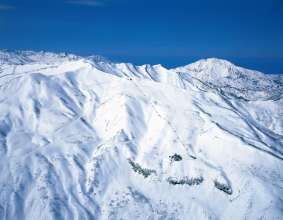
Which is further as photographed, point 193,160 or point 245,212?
point 193,160

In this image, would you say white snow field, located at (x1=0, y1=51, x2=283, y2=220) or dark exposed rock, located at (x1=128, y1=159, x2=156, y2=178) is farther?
dark exposed rock, located at (x1=128, y1=159, x2=156, y2=178)

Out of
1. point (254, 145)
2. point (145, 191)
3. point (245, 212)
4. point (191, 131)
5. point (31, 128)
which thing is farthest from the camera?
point (31, 128)

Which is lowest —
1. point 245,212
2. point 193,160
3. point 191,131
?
point 245,212

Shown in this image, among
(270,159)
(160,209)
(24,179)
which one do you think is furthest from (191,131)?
(24,179)

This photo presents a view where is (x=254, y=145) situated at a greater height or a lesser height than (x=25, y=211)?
greater

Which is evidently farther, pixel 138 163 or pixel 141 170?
pixel 138 163

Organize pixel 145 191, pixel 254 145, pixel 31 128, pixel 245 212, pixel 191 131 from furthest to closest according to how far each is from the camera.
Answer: pixel 31 128 < pixel 191 131 < pixel 254 145 < pixel 145 191 < pixel 245 212

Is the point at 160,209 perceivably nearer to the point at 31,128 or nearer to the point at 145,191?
the point at 145,191

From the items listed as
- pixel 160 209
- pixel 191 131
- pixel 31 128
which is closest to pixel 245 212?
pixel 160 209

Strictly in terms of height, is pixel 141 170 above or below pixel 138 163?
below

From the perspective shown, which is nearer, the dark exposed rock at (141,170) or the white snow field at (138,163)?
the white snow field at (138,163)
